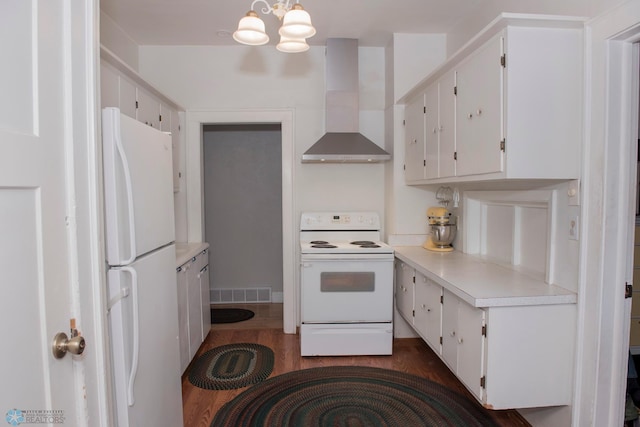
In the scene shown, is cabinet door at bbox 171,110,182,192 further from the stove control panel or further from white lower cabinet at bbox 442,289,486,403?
white lower cabinet at bbox 442,289,486,403

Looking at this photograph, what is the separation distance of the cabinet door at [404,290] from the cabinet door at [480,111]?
3.14 feet

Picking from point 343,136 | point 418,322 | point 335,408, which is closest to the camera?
point 335,408

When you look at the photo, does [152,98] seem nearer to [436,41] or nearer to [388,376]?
[436,41]

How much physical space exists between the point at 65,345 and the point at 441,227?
8.95 feet

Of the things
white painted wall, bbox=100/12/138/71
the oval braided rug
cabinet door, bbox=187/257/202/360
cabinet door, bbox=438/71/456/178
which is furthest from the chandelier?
the oval braided rug

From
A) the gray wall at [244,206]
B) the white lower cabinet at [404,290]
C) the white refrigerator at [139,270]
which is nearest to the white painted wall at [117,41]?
the gray wall at [244,206]

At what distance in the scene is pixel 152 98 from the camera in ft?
9.70

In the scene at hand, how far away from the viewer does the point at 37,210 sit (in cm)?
95

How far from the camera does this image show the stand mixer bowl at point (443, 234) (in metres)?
3.18

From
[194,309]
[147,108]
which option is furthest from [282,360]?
[147,108]

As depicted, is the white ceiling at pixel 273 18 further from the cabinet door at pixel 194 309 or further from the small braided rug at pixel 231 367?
the small braided rug at pixel 231 367

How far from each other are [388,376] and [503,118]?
194cm

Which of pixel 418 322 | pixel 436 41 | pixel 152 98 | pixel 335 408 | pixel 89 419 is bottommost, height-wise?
pixel 335 408

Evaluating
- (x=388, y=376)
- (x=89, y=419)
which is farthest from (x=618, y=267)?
(x=89, y=419)
